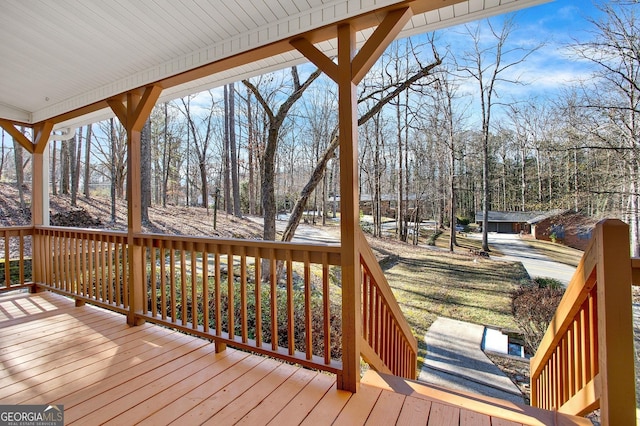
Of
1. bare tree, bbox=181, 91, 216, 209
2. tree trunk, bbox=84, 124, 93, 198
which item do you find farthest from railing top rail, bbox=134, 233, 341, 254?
tree trunk, bbox=84, 124, 93, 198

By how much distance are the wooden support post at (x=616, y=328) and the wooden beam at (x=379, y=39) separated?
1.54 metres

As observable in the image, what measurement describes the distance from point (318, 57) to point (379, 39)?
452mm

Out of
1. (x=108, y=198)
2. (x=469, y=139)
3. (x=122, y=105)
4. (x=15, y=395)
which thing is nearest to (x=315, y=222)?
(x=469, y=139)

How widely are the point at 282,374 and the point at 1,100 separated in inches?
209

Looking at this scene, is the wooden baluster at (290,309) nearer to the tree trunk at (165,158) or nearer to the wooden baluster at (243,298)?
the wooden baluster at (243,298)

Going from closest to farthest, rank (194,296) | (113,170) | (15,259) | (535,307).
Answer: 1. (194,296)
2. (535,307)
3. (15,259)
4. (113,170)

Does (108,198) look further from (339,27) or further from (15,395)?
(339,27)

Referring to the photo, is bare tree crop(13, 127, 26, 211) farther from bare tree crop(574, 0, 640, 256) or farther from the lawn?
bare tree crop(574, 0, 640, 256)

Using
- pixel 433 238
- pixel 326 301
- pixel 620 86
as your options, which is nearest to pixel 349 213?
pixel 326 301

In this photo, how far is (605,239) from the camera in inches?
49.5

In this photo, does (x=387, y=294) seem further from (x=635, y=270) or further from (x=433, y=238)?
(x=433, y=238)

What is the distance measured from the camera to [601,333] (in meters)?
1.27

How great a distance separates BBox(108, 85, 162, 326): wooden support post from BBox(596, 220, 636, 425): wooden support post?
3649 millimetres

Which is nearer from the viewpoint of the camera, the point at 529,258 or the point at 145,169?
the point at 529,258
